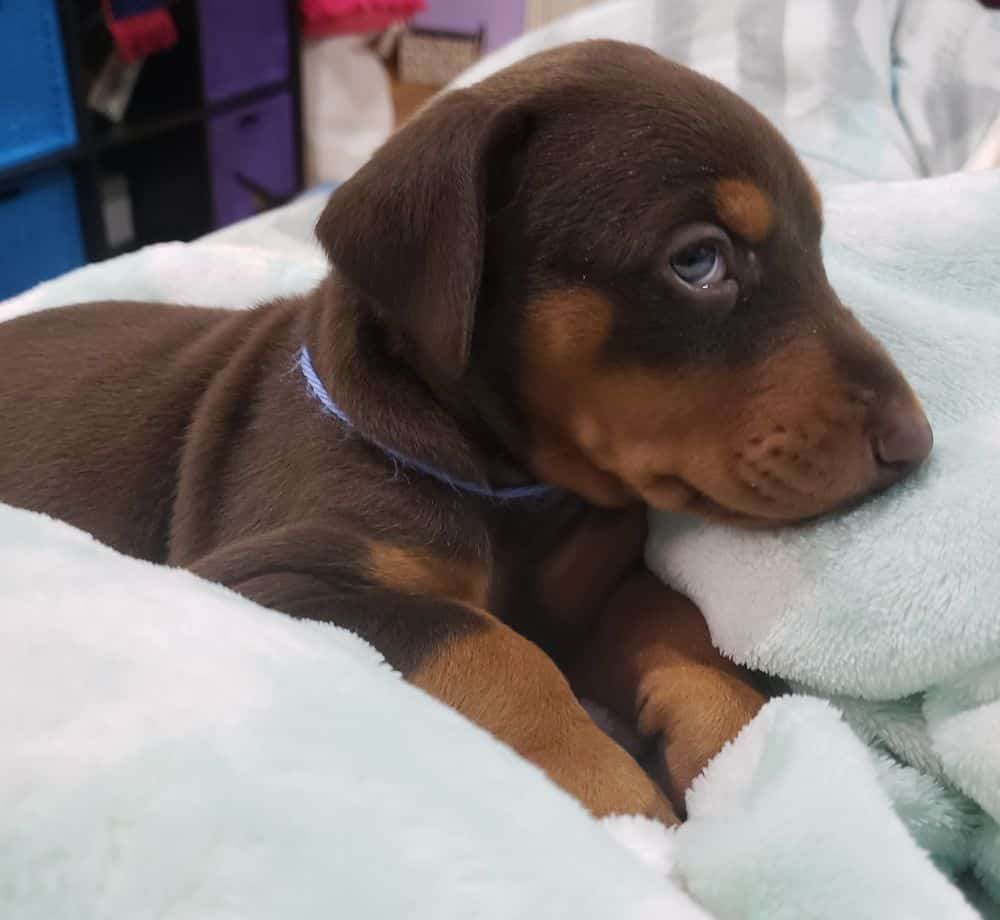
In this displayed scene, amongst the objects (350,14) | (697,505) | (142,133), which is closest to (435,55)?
(350,14)

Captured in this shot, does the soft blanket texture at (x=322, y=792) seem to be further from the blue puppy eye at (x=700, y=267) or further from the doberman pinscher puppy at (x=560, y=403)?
the blue puppy eye at (x=700, y=267)

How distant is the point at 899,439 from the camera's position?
1.00m

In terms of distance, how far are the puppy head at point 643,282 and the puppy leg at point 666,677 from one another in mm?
159

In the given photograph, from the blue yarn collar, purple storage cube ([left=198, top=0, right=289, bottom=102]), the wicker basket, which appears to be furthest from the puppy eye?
the wicker basket

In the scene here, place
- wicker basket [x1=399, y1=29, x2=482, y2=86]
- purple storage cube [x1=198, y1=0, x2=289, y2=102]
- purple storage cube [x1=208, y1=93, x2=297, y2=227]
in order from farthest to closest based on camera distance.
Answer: wicker basket [x1=399, y1=29, x2=482, y2=86] < purple storage cube [x1=208, y1=93, x2=297, y2=227] < purple storage cube [x1=198, y1=0, x2=289, y2=102]

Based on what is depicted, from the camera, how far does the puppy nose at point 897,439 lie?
3.29ft

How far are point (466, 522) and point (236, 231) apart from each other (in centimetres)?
209

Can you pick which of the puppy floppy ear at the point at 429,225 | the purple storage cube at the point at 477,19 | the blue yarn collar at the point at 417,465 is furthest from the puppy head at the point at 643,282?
the purple storage cube at the point at 477,19

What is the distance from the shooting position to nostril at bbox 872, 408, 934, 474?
3.29 feet

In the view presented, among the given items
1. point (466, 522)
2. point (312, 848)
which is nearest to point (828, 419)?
point (466, 522)

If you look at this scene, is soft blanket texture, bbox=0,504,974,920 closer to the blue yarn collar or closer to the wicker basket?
the blue yarn collar

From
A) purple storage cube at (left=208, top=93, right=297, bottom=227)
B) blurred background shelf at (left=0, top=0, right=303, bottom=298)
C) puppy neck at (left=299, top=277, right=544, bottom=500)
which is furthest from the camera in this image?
purple storage cube at (left=208, top=93, right=297, bottom=227)

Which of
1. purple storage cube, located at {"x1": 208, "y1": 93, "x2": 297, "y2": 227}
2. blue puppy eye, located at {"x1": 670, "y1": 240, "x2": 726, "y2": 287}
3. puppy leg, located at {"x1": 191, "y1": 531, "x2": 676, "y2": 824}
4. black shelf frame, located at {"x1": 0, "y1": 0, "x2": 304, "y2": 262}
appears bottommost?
purple storage cube, located at {"x1": 208, "y1": 93, "x2": 297, "y2": 227}

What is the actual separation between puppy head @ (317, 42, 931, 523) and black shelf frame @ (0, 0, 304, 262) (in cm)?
240
